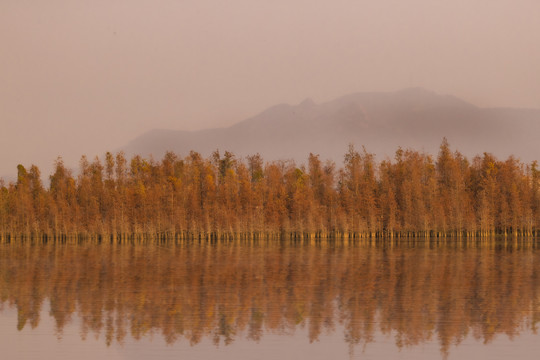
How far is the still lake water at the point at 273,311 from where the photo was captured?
19.0 m

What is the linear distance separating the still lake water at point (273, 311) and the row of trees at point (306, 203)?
41.2 m

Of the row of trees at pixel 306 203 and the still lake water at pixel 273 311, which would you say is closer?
the still lake water at pixel 273 311

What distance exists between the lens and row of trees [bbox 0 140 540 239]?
85.4m

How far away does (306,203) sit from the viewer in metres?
87.8

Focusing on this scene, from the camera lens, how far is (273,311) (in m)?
25.0

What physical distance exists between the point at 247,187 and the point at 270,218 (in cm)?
799

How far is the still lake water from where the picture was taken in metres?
19.0

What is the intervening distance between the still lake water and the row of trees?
4117cm

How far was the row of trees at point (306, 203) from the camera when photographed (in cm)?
8538

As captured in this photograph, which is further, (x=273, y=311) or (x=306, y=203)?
(x=306, y=203)

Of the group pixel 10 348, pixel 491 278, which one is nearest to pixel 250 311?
pixel 10 348

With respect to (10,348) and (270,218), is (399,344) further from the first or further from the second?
(270,218)

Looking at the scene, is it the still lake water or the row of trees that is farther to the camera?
the row of trees

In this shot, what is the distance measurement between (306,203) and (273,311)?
63024 millimetres
